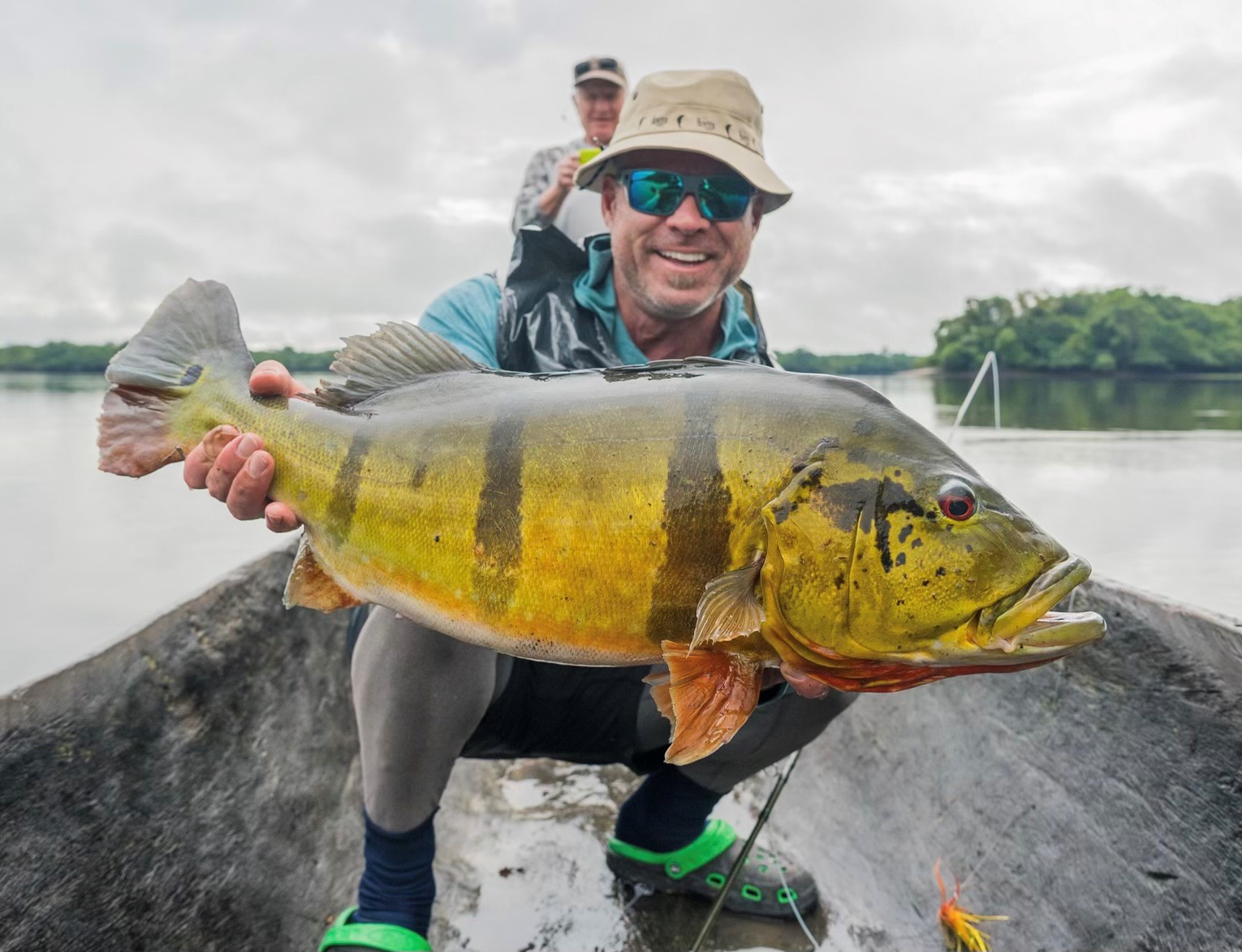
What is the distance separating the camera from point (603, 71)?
689 cm

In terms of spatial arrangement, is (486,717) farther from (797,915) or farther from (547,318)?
(547,318)

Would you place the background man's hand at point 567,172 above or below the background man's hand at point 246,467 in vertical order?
above

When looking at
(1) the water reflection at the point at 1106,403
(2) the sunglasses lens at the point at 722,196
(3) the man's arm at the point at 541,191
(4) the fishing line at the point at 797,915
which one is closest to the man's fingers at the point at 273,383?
(2) the sunglasses lens at the point at 722,196

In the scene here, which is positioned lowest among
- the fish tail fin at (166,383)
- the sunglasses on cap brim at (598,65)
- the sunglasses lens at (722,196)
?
the fish tail fin at (166,383)

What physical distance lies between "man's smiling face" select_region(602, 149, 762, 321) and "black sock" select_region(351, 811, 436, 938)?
2.05 meters

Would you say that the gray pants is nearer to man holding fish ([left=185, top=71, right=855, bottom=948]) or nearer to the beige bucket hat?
man holding fish ([left=185, top=71, right=855, bottom=948])

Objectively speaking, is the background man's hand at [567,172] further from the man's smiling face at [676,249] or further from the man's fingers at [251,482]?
the man's fingers at [251,482]

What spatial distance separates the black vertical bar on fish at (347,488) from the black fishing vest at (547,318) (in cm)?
116

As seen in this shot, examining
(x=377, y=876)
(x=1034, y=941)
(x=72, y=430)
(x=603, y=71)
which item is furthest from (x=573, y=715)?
(x=72, y=430)

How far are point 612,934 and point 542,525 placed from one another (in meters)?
1.92

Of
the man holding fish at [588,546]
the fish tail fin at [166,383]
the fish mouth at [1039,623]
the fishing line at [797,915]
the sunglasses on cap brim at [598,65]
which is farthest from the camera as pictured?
the sunglasses on cap brim at [598,65]

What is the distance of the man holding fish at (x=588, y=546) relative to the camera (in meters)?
1.81

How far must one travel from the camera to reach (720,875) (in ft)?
10.8

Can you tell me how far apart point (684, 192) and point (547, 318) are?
72 cm
